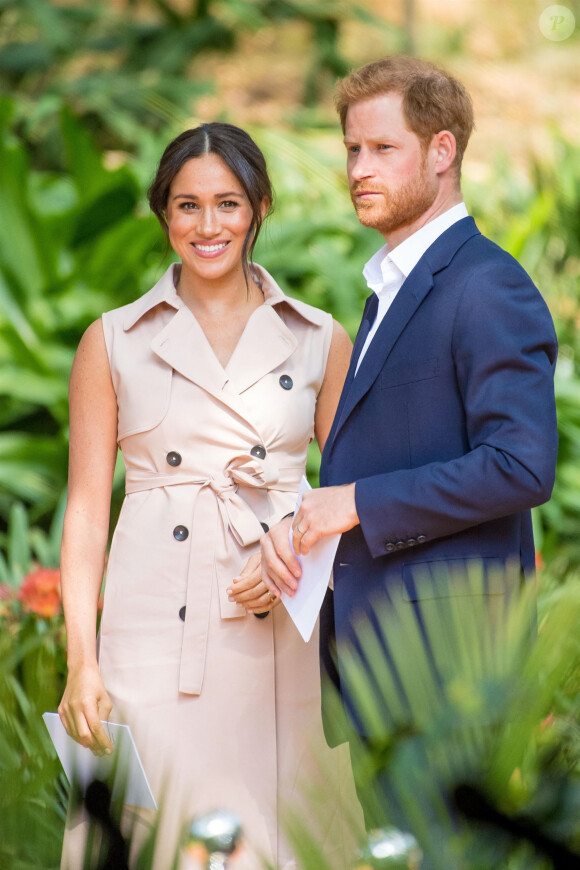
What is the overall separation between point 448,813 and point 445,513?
2.16ft

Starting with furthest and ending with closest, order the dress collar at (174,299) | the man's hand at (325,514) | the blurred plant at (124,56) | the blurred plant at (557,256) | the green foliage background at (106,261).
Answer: the blurred plant at (124,56) → the blurred plant at (557,256) → the green foliage background at (106,261) → the dress collar at (174,299) → the man's hand at (325,514)

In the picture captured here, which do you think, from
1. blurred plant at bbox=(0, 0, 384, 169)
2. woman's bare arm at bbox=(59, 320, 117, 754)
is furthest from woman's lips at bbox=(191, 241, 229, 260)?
blurred plant at bbox=(0, 0, 384, 169)

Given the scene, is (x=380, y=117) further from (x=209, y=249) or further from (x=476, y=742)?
(x=476, y=742)

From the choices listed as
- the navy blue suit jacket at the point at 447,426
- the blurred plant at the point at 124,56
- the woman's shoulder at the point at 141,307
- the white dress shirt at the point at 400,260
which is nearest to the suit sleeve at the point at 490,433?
the navy blue suit jacket at the point at 447,426

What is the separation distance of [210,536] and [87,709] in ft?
1.16

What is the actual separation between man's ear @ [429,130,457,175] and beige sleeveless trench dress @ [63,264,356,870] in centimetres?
47

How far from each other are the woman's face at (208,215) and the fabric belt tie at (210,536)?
0.36m

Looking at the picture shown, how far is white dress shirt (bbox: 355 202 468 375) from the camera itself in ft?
5.36

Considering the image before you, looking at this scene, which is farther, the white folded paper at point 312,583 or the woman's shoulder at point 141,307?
the woman's shoulder at point 141,307

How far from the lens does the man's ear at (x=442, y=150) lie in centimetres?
160

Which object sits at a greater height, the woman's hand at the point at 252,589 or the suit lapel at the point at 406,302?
the suit lapel at the point at 406,302

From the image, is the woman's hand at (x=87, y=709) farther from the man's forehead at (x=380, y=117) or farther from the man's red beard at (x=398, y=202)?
the man's forehead at (x=380, y=117)

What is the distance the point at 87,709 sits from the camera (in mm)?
1724

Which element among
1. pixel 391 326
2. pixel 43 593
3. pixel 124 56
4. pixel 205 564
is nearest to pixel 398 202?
pixel 391 326
